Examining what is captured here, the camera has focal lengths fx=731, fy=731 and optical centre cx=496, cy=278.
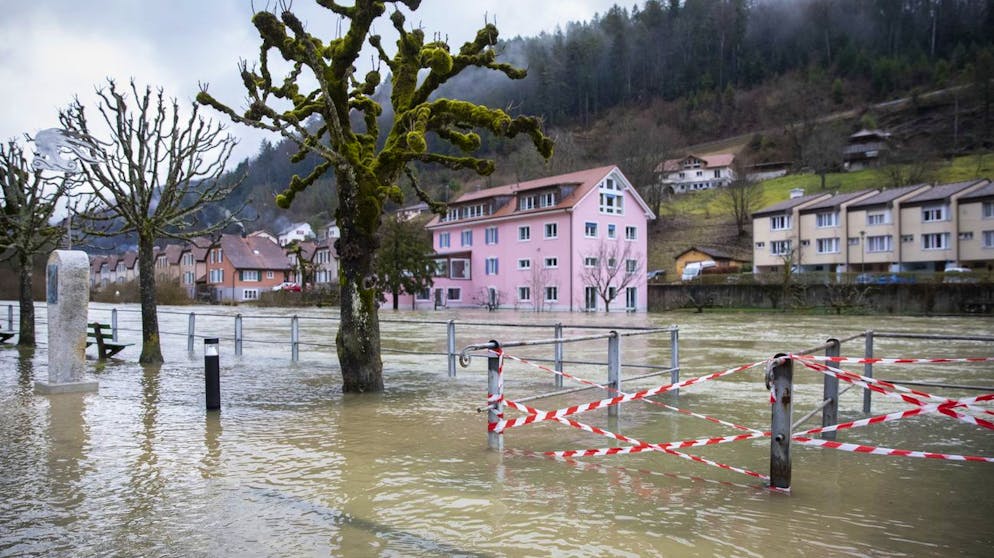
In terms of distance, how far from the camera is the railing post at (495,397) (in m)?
7.30

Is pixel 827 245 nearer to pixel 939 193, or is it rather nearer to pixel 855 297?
pixel 939 193

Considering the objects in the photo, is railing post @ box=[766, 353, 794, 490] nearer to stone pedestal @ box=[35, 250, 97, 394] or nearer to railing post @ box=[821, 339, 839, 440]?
railing post @ box=[821, 339, 839, 440]

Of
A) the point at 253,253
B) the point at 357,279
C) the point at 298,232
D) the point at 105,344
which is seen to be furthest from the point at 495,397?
the point at 298,232

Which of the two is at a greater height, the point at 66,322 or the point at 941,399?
the point at 66,322

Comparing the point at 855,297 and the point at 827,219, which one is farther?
the point at 827,219

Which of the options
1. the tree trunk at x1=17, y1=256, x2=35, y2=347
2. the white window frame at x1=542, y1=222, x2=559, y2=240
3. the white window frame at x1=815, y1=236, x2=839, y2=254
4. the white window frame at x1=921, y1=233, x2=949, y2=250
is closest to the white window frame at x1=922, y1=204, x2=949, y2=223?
the white window frame at x1=921, y1=233, x2=949, y2=250

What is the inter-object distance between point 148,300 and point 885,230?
69307mm

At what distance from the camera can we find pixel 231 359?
1858 centimetres

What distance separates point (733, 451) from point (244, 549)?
517cm

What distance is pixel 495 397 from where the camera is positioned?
7469 mm

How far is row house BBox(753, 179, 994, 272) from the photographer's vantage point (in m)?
63.6

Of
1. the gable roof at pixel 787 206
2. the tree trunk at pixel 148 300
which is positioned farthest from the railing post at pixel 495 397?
the gable roof at pixel 787 206

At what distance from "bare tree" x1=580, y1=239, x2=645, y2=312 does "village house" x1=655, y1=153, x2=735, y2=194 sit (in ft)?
232

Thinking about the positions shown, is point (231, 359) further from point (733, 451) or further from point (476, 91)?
point (476, 91)
